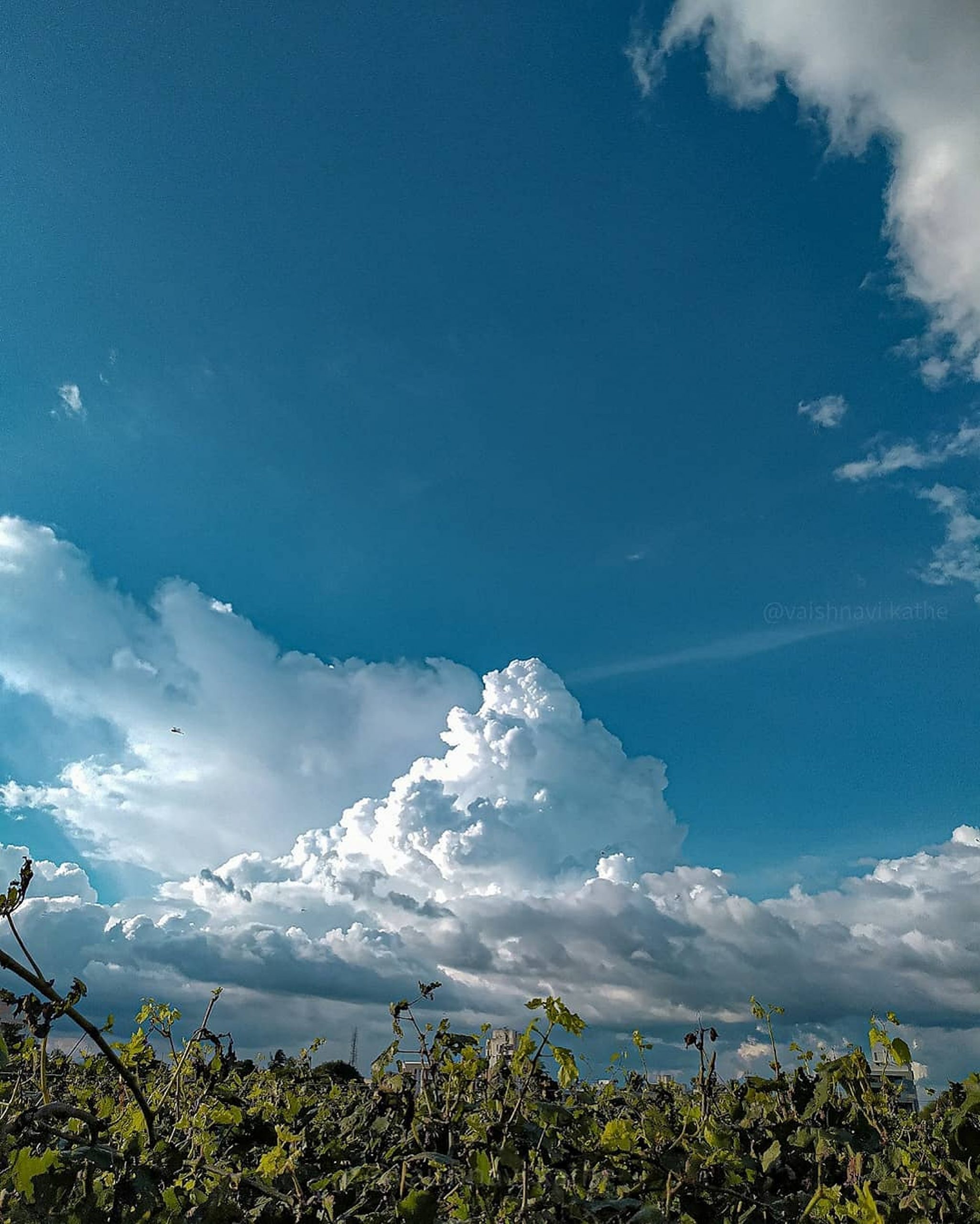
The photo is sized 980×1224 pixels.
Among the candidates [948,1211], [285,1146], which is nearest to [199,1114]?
[285,1146]

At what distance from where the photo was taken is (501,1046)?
15.9ft

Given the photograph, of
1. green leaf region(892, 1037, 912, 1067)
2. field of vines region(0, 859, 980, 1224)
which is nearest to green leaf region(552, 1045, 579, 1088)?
field of vines region(0, 859, 980, 1224)

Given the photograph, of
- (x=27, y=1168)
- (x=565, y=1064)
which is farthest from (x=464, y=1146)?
(x=27, y=1168)

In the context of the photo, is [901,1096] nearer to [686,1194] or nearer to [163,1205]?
[686,1194]

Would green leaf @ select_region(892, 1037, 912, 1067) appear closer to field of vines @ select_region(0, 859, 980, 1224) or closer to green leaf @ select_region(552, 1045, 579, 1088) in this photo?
field of vines @ select_region(0, 859, 980, 1224)

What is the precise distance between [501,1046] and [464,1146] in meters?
0.74

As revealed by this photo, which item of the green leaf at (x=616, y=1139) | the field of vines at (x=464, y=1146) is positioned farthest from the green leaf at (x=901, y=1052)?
the green leaf at (x=616, y=1139)

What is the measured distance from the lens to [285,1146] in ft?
16.3

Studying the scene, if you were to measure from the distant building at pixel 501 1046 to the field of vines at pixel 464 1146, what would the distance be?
51mm

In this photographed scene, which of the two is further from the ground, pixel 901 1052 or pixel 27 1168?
pixel 901 1052

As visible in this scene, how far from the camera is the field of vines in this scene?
319cm

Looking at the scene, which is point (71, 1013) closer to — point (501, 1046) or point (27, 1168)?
point (27, 1168)

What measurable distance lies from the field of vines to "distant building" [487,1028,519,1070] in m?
0.05

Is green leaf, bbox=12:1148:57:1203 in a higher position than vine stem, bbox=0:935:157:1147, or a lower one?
lower
